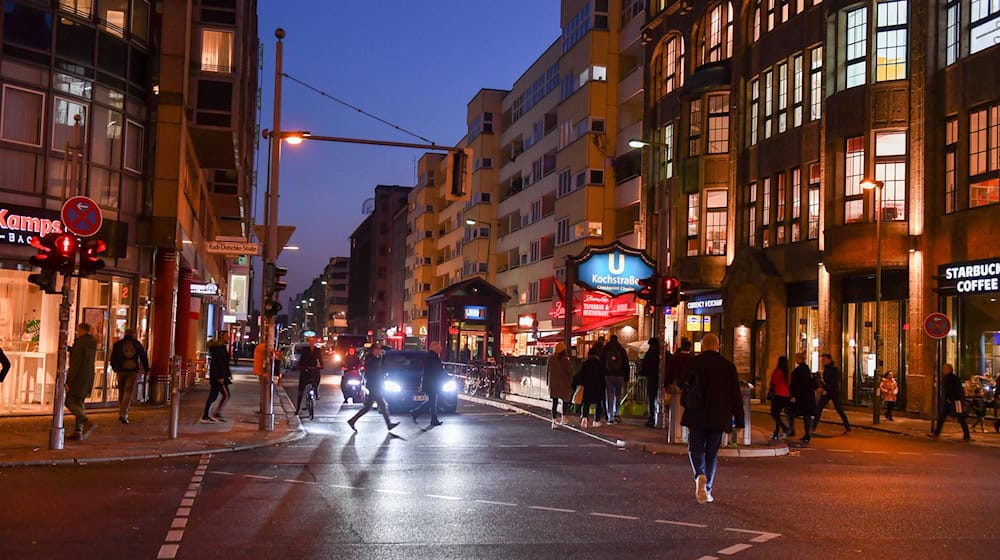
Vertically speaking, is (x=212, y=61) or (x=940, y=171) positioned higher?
(x=212, y=61)

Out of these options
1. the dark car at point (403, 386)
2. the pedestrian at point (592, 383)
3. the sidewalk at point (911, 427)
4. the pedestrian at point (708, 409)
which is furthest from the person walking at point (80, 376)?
the sidewalk at point (911, 427)

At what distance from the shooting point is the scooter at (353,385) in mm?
30453

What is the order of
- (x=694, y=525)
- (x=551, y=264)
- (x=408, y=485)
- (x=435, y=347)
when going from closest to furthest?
(x=694, y=525) < (x=408, y=485) < (x=435, y=347) < (x=551, y=264)

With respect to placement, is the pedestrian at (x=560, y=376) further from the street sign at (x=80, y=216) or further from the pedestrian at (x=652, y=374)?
the street sign at (x=80, y=216)

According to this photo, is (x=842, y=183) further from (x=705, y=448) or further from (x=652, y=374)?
(x=705, y=448)

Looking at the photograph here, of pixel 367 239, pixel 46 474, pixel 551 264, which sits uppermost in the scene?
pixel 367 239

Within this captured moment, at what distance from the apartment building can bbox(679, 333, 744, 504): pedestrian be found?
1277 cm

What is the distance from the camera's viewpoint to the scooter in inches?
1199

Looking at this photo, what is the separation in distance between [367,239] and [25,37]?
129190 mm

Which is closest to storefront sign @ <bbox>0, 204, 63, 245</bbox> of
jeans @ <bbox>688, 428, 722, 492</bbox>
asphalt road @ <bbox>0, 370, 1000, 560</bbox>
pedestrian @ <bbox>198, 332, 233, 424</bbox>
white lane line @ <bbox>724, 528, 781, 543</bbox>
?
pedestrian @ <bbox>198, 332, 233, 424</bbox>

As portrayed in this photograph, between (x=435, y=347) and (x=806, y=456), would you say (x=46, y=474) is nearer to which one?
(x=435, y=347)

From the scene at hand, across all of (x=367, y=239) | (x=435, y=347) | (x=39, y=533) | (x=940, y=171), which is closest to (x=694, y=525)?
(x=39, y=533)

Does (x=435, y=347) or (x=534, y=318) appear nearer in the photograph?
(x=435, y=347)

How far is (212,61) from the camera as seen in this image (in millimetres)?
30484
